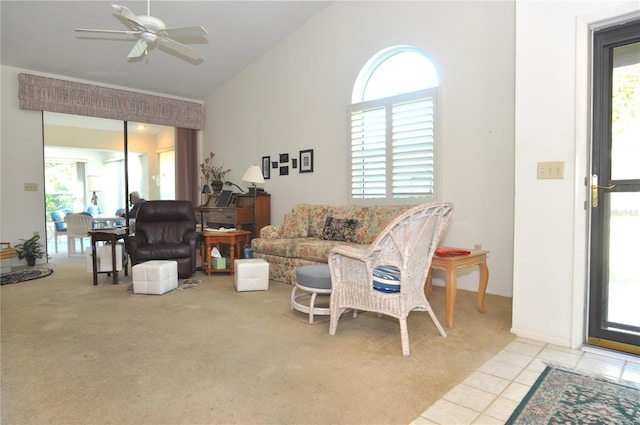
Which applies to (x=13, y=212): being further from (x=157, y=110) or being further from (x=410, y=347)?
(x=410, y=347)

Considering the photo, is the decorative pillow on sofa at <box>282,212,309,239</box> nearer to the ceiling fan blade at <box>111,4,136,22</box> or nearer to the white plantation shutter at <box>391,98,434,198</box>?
the white plantation shutter at <box>391,98,434,198</box>

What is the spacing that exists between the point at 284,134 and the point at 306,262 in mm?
2634

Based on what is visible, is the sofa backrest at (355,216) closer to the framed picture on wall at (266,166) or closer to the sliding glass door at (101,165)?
the framed picture on wall at (266,166)

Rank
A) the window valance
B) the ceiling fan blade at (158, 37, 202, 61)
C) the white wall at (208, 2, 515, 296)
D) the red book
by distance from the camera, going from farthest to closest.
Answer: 1. the window valance
2. the white wall at (208, 2, 515, 296)
3. the ceiling fan blade at (158, 37, 202, 61)
4. the red book

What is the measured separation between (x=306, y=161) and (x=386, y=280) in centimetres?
351

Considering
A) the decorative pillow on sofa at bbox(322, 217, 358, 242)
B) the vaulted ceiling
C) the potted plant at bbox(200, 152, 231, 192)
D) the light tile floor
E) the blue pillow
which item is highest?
Result: the vaulted ceiling

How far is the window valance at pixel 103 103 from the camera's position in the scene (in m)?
5.74

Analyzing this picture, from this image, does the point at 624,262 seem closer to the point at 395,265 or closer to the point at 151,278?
the point at 395,265

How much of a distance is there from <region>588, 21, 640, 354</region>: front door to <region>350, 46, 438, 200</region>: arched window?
1.94 m

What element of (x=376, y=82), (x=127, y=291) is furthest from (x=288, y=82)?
(x=127, y=291)

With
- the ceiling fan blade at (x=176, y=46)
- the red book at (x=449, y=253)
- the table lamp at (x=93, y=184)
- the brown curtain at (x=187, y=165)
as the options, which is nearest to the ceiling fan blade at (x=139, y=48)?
the ceiling fan blade at (x=176, y=46)

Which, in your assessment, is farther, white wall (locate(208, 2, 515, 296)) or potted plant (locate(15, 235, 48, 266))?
potted plant (locate(15, 235, 48, 266))

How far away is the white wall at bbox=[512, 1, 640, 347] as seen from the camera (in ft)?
8.12

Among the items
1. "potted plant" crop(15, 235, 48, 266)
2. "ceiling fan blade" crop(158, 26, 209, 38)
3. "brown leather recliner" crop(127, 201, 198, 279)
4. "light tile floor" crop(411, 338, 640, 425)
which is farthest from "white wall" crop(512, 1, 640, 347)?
"potted plant" crop(15, 235, 48, 266)
